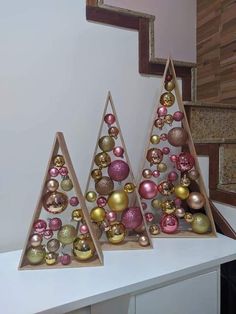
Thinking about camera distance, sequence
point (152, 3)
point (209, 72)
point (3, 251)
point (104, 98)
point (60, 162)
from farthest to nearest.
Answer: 1. point (209, 72)
2. point (152, 3)
3. point (104, 98)
4. point (3, 251)
5. point (60, 162)

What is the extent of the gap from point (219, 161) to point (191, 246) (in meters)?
0.39

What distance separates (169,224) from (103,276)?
366mm

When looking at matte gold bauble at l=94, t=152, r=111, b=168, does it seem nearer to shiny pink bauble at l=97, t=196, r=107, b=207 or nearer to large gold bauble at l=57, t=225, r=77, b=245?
shiny pink bauble at l=97, t=196, r=107, b=207

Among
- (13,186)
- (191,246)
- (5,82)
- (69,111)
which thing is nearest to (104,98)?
(69,111)

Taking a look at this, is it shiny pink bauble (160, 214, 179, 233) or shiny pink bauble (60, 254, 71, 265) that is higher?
shiny pink bauble (160, 214, 179, 233)

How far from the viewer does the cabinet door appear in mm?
754

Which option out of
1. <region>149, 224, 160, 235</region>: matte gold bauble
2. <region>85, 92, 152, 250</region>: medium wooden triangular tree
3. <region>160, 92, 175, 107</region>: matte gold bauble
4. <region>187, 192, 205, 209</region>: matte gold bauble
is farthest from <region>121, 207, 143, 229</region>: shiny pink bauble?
<region>160, 92, 175, 107</region>: matte gold bauble

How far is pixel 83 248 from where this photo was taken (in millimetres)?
812

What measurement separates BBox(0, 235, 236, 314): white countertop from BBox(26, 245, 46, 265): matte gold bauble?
0.03 metres

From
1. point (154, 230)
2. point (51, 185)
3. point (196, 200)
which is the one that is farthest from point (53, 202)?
point (196, 200)

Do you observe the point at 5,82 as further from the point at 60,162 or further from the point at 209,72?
the point at 209,72

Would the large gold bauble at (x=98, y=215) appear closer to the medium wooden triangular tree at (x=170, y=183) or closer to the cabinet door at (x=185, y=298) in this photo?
the medium wooden triangular tree at (x=170, y=183)

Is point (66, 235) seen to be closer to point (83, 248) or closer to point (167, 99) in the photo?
point (83, 248)

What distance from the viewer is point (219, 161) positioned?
1.12 meters
